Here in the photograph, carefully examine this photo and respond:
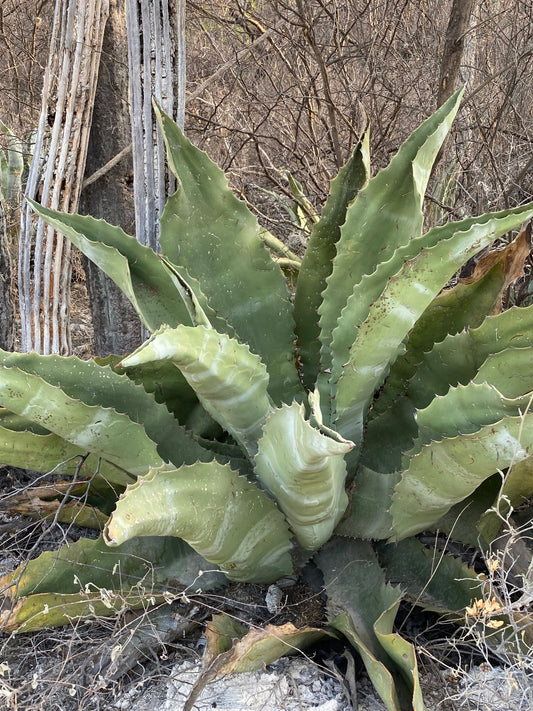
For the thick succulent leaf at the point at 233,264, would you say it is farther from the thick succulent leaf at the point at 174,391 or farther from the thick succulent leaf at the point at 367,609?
the thick succulent leaf at the point at 367,609

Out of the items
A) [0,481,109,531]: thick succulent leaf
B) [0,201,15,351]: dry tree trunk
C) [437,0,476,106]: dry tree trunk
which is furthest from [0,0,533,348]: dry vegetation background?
[0,481,109,531]: thick succulent leaf

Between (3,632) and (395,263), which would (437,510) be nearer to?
(395,263)

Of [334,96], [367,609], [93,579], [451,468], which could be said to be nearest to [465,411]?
[451,468]

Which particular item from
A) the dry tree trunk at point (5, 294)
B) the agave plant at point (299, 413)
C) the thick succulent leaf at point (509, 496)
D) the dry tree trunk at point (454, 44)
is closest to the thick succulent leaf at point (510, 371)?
the agave plant at point (299, 413)

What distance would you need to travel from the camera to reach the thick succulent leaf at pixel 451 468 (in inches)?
40.4

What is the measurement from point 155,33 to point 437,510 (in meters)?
1.26

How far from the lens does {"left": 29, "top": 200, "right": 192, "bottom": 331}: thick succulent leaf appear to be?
126 centimetres

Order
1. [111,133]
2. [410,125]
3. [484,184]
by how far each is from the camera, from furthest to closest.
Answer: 1. [410,125]
2. [484,184]
3. [111,133]

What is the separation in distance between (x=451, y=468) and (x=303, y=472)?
10.3 inches

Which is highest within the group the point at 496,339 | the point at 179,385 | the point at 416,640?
the point at 496,339

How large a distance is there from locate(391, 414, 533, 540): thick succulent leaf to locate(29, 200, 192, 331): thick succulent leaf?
519 millimetres

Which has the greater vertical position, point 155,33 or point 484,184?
point 155,33

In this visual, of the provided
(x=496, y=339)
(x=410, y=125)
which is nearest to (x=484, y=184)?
(x=410, y=125)

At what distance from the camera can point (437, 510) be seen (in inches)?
48.9
